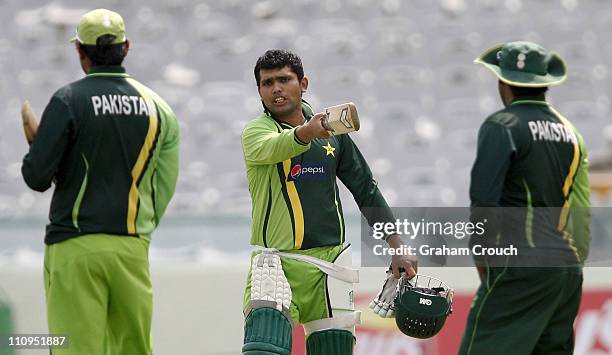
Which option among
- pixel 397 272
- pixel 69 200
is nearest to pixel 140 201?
pixel 69 200

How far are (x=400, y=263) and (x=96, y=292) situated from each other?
128 cm

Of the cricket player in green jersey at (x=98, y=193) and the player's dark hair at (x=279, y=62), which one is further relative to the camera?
the player's dark hair at (x=279, y=62)

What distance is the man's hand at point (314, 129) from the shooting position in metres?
4.46

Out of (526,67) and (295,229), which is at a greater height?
(526,67)

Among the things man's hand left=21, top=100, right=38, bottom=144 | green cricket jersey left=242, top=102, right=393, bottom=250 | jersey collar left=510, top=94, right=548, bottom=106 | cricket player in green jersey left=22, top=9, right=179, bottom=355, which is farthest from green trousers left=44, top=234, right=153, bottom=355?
jersey collar left=510, top=94, right=548, bottom=106

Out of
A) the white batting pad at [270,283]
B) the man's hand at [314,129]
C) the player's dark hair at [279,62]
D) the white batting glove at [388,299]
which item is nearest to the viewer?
the man's hand at [314,129]

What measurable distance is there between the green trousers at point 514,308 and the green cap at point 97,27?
1702mm

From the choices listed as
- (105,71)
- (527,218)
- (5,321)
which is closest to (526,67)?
(527,218)

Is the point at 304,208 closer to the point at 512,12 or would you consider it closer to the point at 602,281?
the point at 602,281

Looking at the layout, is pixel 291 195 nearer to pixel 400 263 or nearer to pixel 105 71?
pixel 400 263

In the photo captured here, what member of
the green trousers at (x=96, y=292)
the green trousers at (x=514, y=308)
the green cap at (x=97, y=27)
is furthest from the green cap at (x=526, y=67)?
the green trousers at (x=96, y=292)

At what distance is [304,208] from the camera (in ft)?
15.9

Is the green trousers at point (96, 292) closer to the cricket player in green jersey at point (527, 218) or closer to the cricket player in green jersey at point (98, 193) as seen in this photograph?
the cricket player in green jersey at point (98, 193)

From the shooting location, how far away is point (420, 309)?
4898 mm
